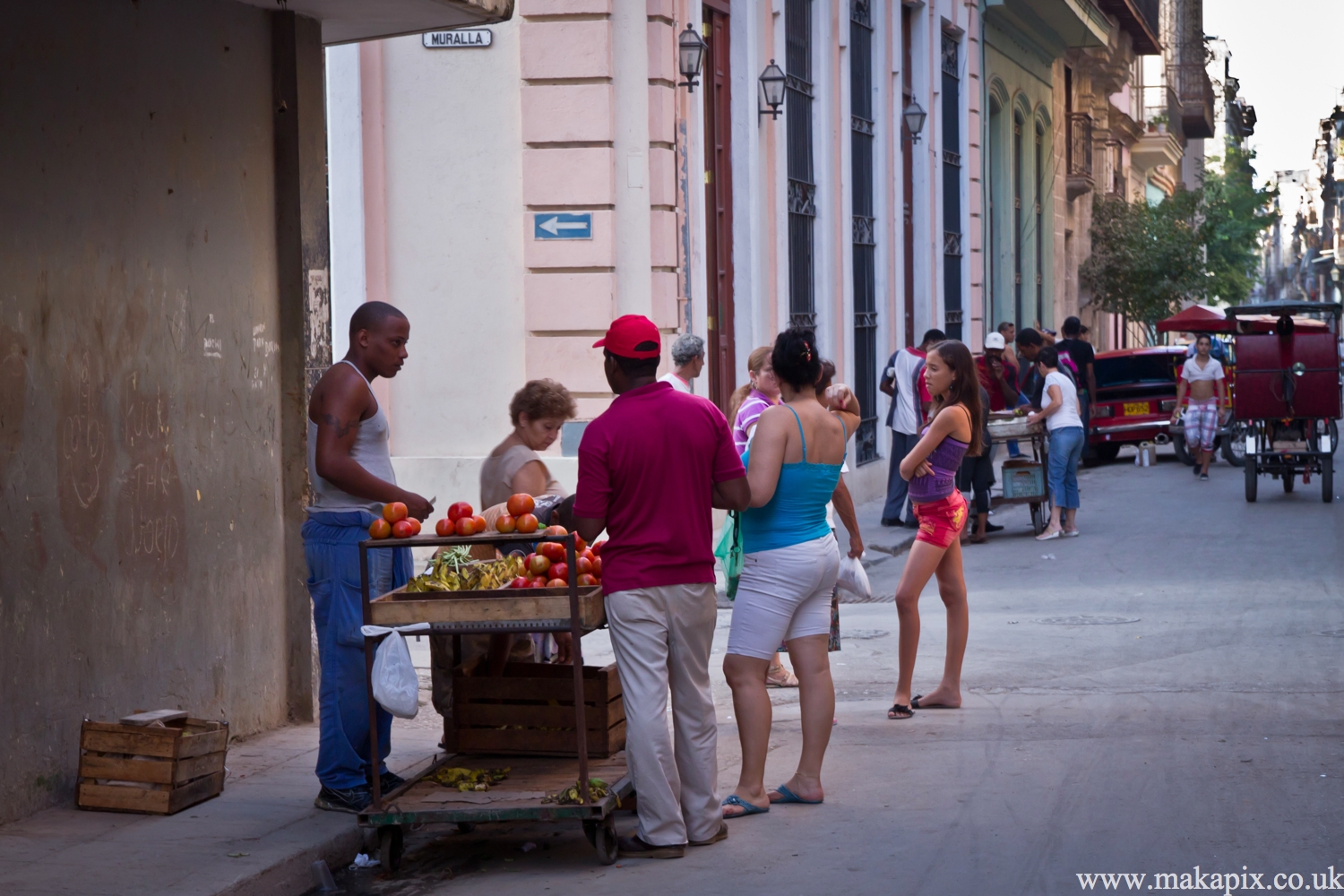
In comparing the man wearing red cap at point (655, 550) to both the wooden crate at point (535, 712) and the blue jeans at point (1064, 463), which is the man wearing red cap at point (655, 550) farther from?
the blue jeans at point (1064, 463)

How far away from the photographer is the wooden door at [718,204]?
48.9ft

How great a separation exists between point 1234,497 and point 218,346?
1366cm

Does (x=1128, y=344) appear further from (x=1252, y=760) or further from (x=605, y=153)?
(x=1252, y=760)

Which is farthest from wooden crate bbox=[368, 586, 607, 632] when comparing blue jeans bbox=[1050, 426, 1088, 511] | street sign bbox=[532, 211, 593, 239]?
blue jeans bbox=[1050, 426, 1088, 511]

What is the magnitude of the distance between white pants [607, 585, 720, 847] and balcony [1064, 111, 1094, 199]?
100 feet

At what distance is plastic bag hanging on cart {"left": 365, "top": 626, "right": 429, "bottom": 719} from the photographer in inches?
219

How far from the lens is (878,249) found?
20203 millimetres

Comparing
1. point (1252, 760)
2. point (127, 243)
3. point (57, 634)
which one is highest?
point (127, 243)

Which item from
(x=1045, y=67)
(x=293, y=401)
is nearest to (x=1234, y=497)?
(x=293, y=401)

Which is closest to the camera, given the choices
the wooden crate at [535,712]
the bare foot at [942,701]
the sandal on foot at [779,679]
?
the wooden crate at [535,712]

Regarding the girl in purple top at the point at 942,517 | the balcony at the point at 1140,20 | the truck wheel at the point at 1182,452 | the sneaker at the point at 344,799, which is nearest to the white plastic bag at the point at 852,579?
the girl in purple top at the point at 942,517

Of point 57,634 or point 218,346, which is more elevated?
point 218,346

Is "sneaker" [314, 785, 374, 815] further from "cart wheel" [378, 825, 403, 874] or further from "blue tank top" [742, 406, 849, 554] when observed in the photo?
"blue tank top" [742, 406, 849, 554]

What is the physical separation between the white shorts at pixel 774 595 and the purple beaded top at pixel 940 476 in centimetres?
186
